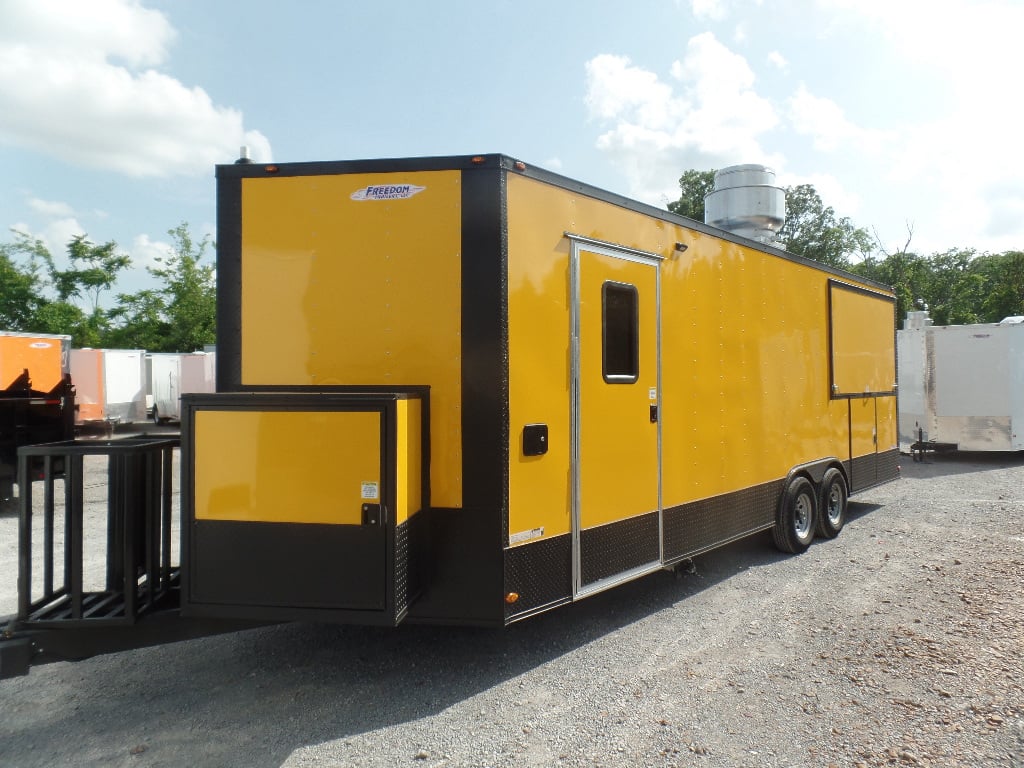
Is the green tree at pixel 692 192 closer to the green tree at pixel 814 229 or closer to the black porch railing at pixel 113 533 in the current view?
the green tree at pixel 814 229

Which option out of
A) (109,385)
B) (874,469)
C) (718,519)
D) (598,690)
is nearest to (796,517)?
(718,519)

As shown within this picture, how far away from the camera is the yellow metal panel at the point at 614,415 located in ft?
14.2

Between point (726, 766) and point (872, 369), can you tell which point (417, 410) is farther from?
point (872, 369)

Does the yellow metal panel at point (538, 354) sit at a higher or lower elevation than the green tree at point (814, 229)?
lower

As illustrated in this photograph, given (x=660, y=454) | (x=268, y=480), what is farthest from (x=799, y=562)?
(x=268, y=480)

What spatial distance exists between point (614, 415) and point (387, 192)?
1.95m

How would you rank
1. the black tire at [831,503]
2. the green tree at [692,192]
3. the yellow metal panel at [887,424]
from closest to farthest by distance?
the black tire at [831,503] → the yellow metal panel at [887,424] → the green tree at [692,192]

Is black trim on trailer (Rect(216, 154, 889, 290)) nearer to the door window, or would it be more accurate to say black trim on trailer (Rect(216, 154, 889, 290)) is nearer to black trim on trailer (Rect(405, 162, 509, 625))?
black trim on trailer (Rect(405, 162, 509, 625))

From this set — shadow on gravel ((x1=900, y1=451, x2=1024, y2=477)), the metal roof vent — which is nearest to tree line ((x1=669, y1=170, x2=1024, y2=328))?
shadow on gravel ((x1=900, y1=451, x2=1024, y2=477))

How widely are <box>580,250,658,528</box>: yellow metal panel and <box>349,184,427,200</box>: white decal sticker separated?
1.13 m

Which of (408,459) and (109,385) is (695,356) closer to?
(408,459)

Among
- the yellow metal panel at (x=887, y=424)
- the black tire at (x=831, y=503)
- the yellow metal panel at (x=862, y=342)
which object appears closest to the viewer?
the black tire at (x=831, y=503)

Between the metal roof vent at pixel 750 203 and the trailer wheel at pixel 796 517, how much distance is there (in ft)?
8.70

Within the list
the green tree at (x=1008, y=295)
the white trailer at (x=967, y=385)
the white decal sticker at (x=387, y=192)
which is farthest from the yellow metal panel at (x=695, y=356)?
the green tree at (x=1008, y=295)
